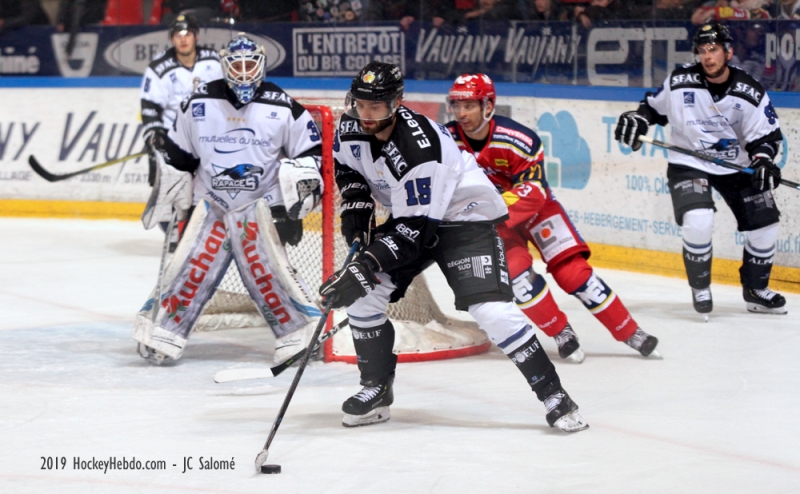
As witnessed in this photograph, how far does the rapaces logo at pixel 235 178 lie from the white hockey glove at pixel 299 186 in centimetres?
19

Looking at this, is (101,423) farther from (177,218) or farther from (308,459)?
(177,218)

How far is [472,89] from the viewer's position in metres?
4.37

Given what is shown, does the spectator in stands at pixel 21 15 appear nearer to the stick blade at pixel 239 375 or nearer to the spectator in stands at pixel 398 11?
the spectator in stands at pixel 398 11

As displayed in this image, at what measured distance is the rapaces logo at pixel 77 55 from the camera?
912 cm

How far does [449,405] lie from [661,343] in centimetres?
140

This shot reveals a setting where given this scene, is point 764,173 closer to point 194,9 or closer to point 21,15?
point 194,9

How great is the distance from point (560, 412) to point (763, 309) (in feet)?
7.93

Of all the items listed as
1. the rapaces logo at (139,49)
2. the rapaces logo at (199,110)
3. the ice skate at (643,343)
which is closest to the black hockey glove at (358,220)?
the rapaces logo at (199,110)

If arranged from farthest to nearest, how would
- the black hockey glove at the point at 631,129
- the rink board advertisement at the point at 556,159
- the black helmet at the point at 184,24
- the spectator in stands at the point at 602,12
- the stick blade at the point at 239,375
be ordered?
the spectator in stands at the point at 602,12 < the black helmet at the point at 184,24 < the rink board advertisement at the point at 556,159 < the black hockey glove at the point at 631,129 < the stick blade at the point at 239,375

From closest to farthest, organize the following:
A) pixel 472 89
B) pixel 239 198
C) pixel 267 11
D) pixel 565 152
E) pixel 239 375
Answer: pixel 239 375, pixel 472 89, pixel 239 198, pixel 565 152, pixel 267 11

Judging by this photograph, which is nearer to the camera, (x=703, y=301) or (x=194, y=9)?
(x=703, y=301)

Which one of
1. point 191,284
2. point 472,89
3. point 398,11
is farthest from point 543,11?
point 191,284

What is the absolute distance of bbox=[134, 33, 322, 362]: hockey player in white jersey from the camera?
4.57 metres

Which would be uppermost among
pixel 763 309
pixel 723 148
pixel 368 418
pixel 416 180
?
pixel 416 180
